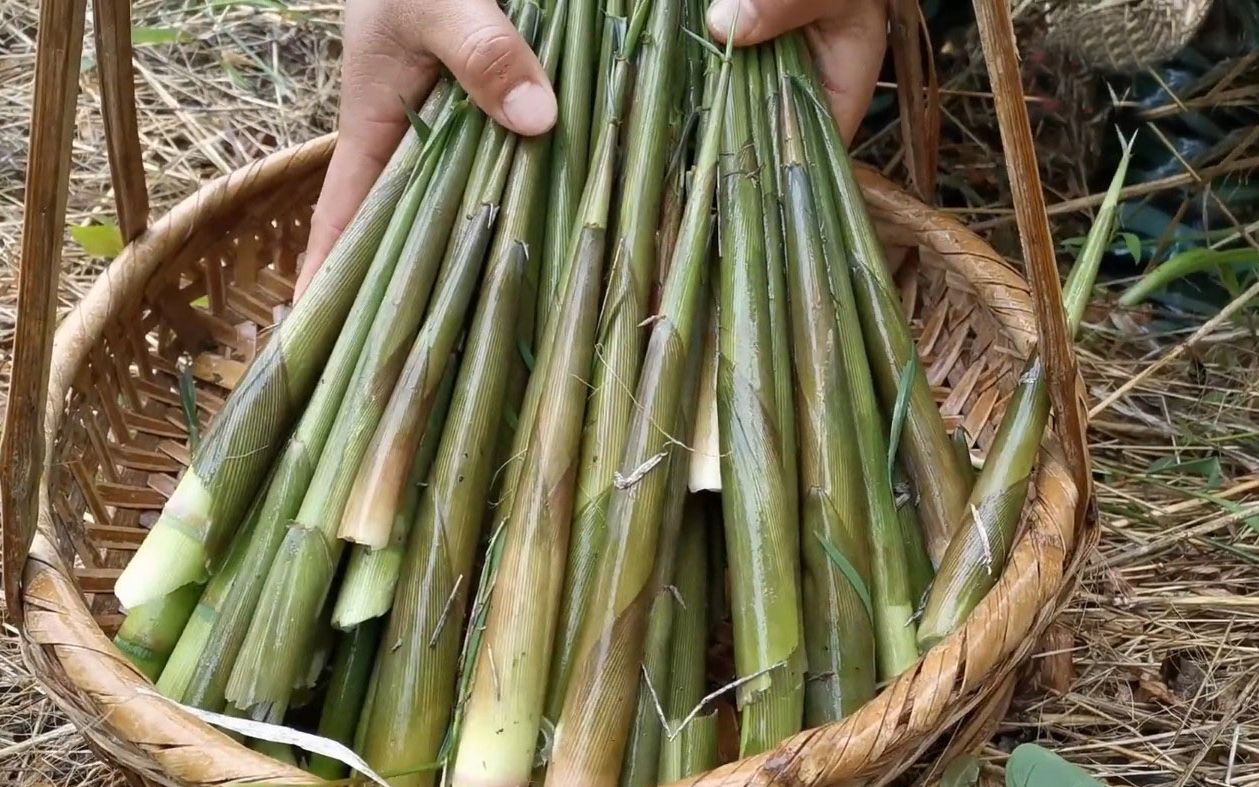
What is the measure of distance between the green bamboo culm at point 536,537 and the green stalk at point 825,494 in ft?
0.41

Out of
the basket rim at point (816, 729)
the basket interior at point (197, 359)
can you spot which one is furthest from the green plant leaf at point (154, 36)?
the basket rim at point (816, 729)

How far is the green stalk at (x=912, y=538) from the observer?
74cm

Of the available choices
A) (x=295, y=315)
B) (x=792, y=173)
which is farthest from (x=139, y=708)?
(x=792, y=173)

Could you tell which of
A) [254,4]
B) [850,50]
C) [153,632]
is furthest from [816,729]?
[254,4]

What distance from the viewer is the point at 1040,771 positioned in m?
0.70

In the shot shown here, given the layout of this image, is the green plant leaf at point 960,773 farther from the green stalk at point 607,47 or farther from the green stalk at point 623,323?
the green stalk at point 607,47

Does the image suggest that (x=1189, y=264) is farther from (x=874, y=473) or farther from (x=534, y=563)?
(x=534, y=563)

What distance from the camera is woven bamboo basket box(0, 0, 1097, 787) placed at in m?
0.59

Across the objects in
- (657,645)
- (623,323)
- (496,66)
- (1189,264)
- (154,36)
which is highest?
(154,36)

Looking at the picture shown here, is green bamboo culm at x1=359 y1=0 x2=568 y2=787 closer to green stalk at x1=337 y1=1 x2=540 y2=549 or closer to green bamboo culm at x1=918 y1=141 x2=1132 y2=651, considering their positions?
green stalk at x1=337 y1=1 x2=540 y2=549

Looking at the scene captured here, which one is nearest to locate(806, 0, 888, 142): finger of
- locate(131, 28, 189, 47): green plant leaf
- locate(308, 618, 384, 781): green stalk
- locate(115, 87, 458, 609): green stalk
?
locate(115, 87, 458, 609): green stalk

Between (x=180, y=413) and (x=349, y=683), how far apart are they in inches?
20.2

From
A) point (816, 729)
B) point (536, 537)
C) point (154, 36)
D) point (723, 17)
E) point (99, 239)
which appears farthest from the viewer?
point (154, 36)

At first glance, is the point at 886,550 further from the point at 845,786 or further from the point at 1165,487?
the point at 1165,487
